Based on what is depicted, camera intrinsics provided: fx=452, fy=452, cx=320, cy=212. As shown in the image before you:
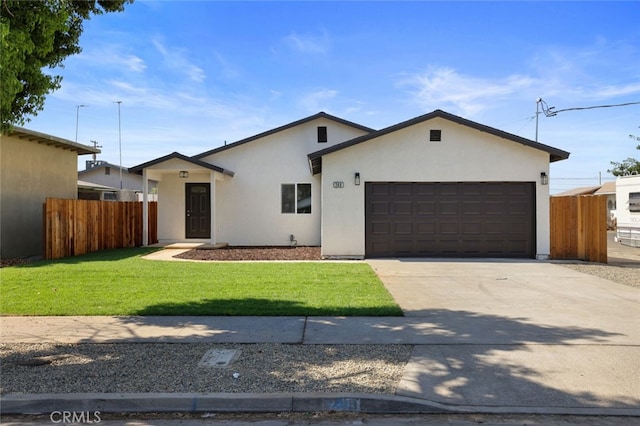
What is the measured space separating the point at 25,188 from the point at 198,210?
5.86 metres

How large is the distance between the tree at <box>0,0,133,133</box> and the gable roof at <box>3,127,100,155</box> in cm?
810

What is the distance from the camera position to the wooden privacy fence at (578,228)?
13.7m

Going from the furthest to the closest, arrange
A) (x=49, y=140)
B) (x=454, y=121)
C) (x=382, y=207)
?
(x=49, y=140), (x=382, y=207), (x=454, y=121)

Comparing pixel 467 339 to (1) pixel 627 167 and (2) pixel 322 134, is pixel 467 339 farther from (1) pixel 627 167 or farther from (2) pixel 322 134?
(1) pixel 627 167

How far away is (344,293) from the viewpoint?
28.2ft

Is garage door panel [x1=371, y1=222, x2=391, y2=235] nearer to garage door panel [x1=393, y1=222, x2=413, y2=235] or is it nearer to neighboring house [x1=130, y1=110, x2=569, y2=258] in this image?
neighboring house [x1=130, y1=110, x2=569, y2=258]

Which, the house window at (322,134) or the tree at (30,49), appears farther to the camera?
the house window at (322,134)

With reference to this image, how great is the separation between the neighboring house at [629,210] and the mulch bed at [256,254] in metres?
14.4

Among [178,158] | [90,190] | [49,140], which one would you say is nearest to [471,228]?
[178,158]

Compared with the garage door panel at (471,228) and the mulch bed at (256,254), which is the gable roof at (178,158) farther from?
the garage door panel at (471,228)

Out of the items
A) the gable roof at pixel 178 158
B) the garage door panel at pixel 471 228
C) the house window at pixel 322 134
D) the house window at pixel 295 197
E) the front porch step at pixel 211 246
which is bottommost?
the front porch step at pixel 211 246

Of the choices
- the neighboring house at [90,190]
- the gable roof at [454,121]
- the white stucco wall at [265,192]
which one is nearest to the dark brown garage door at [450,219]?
the gable roof at [454,121]

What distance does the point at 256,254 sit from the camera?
1497 centimetres

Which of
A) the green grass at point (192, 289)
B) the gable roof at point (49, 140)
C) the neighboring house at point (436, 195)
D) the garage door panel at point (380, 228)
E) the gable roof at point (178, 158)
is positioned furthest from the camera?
the gable roof at point (178, 158)
